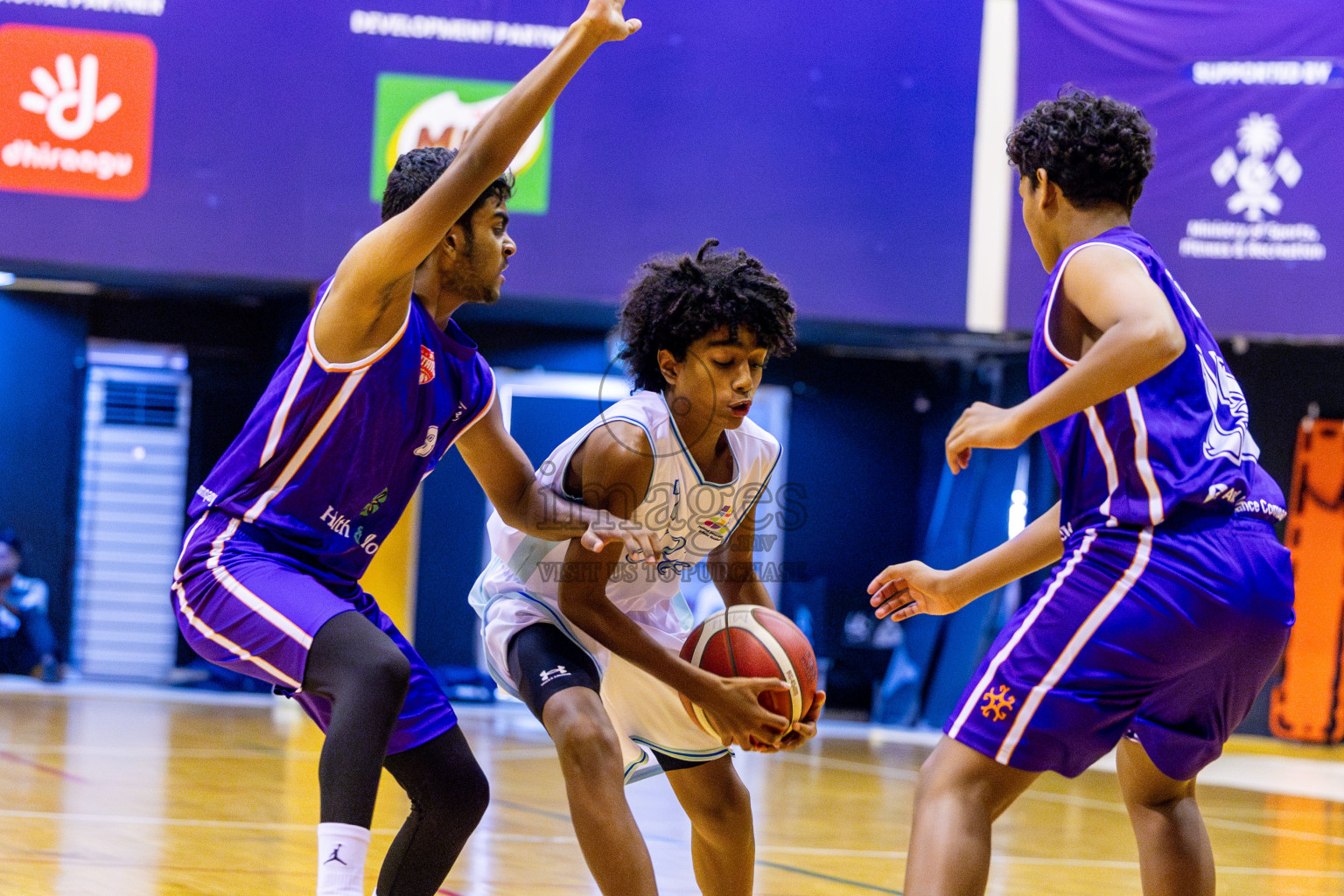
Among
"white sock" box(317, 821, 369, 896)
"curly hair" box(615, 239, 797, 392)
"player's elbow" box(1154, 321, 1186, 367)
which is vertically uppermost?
"curly hair" box(615, 239, 797, 392)

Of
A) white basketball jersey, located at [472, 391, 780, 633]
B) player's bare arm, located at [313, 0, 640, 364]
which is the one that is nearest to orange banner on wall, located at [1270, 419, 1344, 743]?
white basketball jersey, located at [472, 391, 780, 633]

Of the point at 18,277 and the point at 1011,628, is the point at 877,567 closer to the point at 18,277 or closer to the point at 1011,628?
the point at 18,277

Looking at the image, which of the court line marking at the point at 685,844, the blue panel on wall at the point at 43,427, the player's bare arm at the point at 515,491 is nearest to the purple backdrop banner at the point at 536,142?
the blue panel on wall at the point at 43,427

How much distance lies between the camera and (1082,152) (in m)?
2.80

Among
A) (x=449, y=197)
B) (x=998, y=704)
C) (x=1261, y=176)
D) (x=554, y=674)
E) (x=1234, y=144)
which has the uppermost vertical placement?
(x=1234, y=144)

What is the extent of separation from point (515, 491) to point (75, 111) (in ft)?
19.9

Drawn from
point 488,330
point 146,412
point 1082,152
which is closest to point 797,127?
point 488,330

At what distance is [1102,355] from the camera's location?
2.45 meters

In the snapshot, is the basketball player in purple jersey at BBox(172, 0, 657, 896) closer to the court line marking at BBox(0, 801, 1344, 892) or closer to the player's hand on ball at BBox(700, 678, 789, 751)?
the player's hand on ball at BBox(700, 678, 789, 751)

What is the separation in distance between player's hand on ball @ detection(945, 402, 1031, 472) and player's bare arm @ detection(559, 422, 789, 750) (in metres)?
0.87

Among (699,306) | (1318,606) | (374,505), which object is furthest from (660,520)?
(1318,606)

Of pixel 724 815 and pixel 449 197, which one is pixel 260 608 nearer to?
pixel 449 197

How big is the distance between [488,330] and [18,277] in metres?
3.37

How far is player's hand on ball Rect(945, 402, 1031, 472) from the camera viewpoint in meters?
2.48
